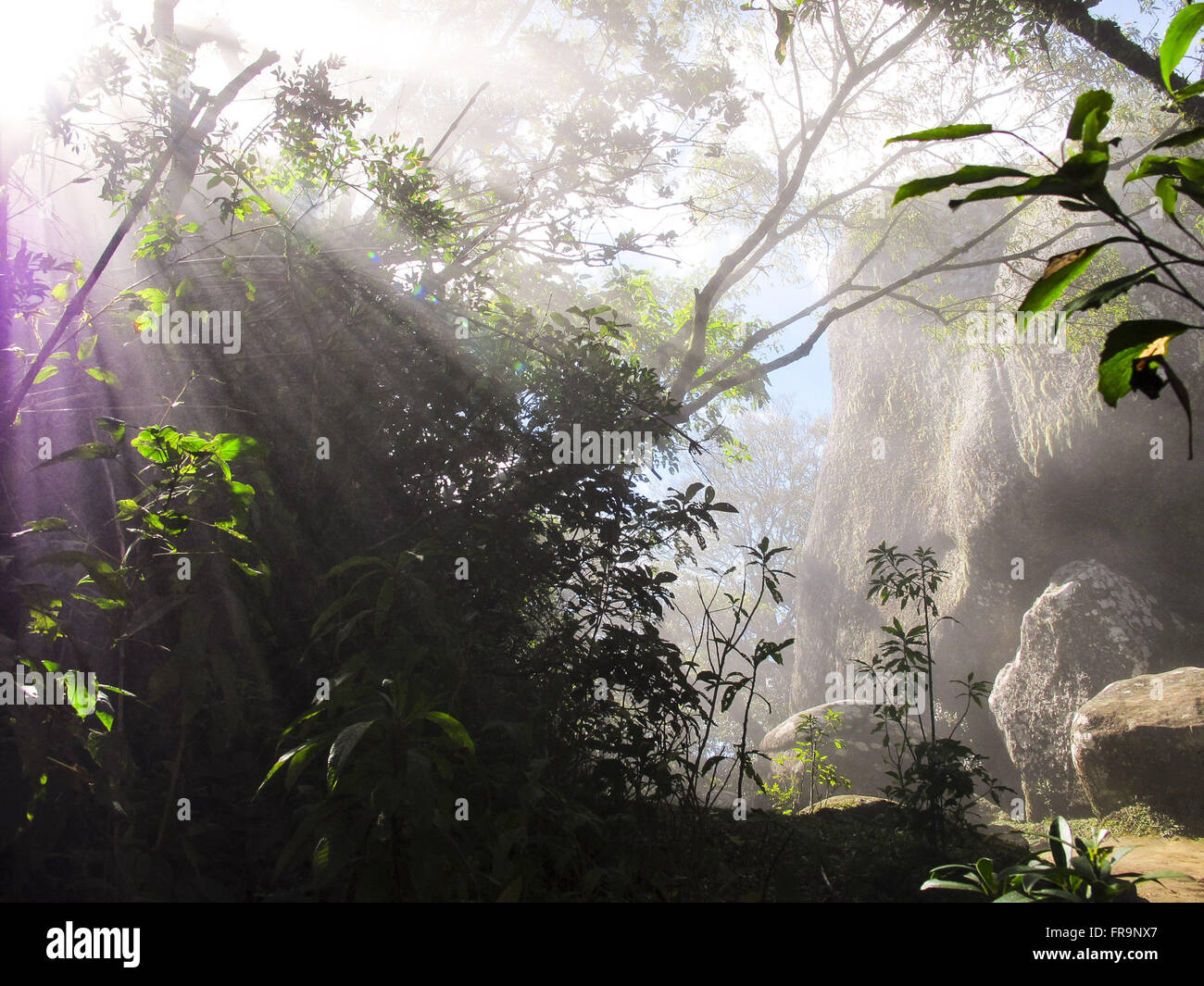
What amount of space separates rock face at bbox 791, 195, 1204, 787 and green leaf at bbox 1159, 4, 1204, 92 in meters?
7.16

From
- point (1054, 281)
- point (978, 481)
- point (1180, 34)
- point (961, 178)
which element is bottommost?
point (1054, 281)

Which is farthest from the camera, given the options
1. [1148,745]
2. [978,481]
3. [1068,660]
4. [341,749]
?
[978,481]

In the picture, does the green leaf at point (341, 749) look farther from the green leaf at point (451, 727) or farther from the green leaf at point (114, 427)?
the green leaf at point (114, 427)

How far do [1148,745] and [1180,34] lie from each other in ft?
26.5

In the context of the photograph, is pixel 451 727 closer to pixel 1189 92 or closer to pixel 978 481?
pixel 1189 92

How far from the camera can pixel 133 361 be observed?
3.26m

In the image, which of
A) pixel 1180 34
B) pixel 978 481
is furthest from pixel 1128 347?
pixel 978 481

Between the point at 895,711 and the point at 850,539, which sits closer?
the point at 895,711

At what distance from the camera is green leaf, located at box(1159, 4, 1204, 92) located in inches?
35.2

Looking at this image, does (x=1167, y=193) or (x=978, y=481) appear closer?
(x=1167, y=193)

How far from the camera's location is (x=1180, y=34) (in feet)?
3.02
